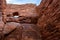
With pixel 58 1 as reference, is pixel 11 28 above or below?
below

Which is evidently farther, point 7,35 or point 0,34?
point 7,35

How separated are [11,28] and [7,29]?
186mm

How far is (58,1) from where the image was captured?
15.0ft

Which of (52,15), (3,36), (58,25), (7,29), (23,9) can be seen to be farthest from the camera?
(23,9)

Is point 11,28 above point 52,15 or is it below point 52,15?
below

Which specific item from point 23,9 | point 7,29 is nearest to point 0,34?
point 7,29

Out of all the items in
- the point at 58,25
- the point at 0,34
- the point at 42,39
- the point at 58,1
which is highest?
the point at 58,1

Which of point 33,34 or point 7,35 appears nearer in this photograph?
point 7,35

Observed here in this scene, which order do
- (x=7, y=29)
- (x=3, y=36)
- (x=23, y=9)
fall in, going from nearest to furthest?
(x=3, y=36)
(x=7, y=29)
(x=23, y=9)

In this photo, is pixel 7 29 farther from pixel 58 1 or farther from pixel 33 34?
pixel 58 1

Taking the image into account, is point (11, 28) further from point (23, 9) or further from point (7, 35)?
point (23, 9)

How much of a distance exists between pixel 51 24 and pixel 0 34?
5.72ft

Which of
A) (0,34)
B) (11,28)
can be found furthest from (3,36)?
(11,28)

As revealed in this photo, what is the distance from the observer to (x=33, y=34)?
611 cm
